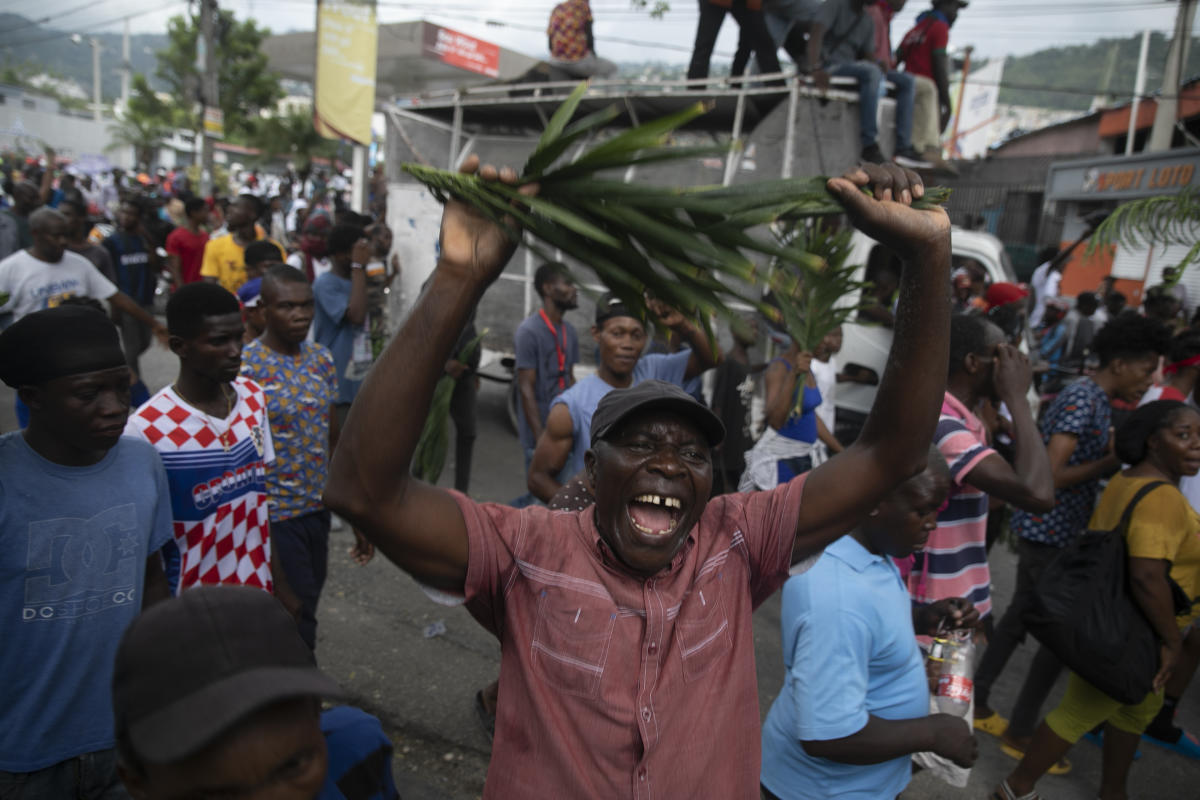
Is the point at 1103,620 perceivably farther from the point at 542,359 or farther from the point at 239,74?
the point at 239,74

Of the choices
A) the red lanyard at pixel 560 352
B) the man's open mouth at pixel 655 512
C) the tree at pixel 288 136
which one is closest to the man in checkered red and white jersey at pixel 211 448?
the man's open mouth at pixel 655 512

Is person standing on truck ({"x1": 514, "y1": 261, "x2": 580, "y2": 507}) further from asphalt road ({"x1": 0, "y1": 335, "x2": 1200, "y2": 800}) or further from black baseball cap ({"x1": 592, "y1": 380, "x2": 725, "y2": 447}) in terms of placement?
black baseball cap ({"x1": 592, "y1": 380, "x2": 725, "y2": 447})

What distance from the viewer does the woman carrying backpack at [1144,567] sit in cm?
307

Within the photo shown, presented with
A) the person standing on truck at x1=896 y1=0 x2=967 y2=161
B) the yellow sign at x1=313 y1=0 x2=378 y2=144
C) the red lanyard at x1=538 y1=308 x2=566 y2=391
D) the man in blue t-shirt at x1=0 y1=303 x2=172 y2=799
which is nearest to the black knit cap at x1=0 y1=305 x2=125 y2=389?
the man in blue t-shirt at x1=0 y1=303 x2=172 y2=799

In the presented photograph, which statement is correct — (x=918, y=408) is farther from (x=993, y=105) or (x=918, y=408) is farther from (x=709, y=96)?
(x=993, y=105)

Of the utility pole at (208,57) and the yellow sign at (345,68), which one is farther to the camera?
the utility pole at (208,57)

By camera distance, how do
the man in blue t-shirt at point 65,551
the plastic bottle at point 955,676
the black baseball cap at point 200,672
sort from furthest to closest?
the plastic bottle at point 955,676 < the man in blue t-shirt at point 65,551 < the black baseball cap at point 200,672

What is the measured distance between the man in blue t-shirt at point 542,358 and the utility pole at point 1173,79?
13.8 meters

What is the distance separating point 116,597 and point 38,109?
73640 millimetres

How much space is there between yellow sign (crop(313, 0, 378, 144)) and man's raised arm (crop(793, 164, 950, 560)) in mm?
9803

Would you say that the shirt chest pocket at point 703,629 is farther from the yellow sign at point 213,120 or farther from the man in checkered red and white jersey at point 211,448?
the yellow sign at point 213,120

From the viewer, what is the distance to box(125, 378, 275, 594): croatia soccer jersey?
8.18ft

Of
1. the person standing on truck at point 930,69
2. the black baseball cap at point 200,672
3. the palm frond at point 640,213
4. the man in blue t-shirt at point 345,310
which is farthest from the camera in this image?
the person standing on truck at point 930,69

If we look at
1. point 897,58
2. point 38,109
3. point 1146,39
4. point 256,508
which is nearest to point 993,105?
point 1146,39
